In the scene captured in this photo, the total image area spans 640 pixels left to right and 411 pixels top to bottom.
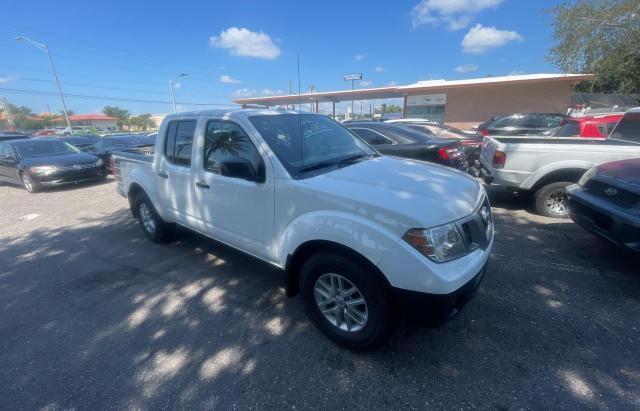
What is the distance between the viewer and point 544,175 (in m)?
4.93

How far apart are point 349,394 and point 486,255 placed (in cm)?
143

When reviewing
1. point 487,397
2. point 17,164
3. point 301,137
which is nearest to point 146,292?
point 301,137

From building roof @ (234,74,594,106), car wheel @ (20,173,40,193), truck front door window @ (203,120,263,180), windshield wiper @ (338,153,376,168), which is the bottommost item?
car wheel @ (20,173,40,193)

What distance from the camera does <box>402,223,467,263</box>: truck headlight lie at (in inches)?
76.7

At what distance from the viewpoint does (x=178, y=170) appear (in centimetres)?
361

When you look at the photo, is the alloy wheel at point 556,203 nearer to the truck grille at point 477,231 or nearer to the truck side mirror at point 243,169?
the truck grille at point 477,231

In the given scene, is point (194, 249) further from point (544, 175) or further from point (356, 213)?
point (544, 175)

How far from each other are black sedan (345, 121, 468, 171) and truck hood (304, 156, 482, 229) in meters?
3.38

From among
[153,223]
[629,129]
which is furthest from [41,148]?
[629,129]

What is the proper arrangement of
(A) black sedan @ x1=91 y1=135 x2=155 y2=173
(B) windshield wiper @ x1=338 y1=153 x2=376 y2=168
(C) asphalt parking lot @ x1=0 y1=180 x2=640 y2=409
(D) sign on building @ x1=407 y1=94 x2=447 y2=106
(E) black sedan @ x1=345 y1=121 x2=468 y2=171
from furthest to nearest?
(D) sign on building @ x1=407 y1=94 x2=447 y2=106, (A) black sedan @ x1=91 y1=135 x2=155 y2=173, (E) black sedan @ x1=345 y1=121 x2=468 y2=171, (B) windshield wiper @ x1=338 y1=153 x2=376 y2=168, (C) asphalt parking lot @ x1=0 y1=180 x2=640 y2=409

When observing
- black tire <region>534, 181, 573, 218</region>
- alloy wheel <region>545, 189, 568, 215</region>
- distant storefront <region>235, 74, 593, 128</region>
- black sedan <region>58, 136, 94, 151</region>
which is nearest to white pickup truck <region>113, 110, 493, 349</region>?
black tire <region>534, 181, 573, 218</region>

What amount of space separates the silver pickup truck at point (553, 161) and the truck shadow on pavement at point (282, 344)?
128 centimetres

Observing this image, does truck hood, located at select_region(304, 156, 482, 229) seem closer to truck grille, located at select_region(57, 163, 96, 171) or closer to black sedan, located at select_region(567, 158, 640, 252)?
black sedan, located at select_region(567, 158, 640, 252)

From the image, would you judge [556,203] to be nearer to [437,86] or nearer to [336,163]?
[336,163]
